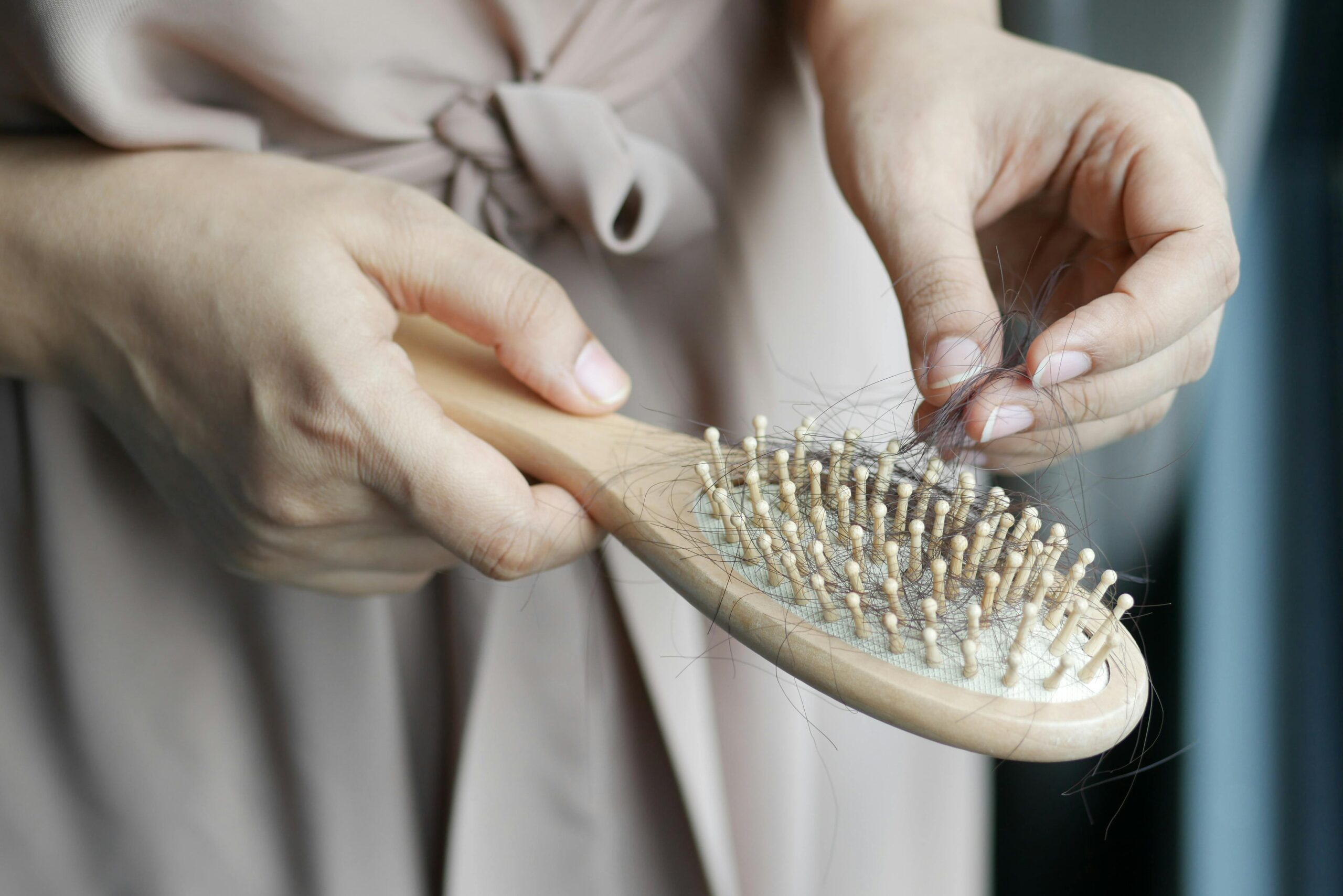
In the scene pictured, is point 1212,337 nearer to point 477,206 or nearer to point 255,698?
point 477,206

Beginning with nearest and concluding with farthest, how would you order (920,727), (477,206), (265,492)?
(920,727), (265,492), (477,206)

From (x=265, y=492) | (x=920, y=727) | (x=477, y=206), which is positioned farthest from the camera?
(x=477, y=206)

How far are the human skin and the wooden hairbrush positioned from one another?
0.05 meters

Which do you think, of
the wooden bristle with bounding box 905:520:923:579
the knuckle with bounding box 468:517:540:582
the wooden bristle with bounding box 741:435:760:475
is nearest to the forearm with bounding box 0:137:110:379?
the knuckle with bounding box 468:517:540:582

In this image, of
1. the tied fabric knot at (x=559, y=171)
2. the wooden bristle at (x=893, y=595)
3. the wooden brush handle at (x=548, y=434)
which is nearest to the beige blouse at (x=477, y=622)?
the tied fabric knot at (x=559, y=171)

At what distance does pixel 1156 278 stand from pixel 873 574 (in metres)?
0.22

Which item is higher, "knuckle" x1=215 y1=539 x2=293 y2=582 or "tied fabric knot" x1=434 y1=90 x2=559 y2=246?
"tied fabric knot" x1=434 y1=90 x2=559 y2=246

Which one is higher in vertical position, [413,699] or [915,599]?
[915,599]

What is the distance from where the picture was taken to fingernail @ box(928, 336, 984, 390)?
1.64ft

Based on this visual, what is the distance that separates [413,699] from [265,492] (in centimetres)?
25

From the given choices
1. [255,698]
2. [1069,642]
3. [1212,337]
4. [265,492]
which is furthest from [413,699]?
[1212,337]

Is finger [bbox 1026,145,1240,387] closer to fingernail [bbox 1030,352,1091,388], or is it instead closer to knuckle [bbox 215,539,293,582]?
fingernail [bbox 1030,352,1091,388]

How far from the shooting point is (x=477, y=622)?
0.65 metres

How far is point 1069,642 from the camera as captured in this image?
0.45 m
